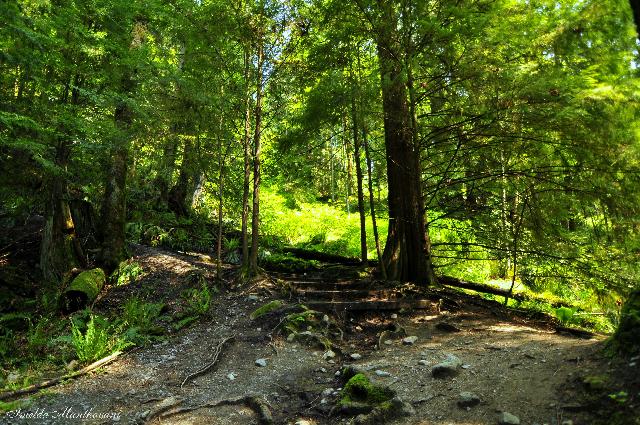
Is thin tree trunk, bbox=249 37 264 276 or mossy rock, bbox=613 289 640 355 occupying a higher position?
thin tree trunk, bbox=249 37 264 276

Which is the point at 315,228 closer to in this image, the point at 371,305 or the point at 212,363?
the point at 371,305

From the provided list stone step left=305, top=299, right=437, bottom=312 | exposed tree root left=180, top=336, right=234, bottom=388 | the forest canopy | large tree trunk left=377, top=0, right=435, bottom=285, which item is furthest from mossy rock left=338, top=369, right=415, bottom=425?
large tree trunk left=377, top=0, right=435, bottom=285

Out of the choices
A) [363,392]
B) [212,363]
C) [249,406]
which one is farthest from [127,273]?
[363,392]

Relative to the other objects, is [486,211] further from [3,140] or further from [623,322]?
[3,140]

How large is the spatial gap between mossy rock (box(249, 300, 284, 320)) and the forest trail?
154 millimetres

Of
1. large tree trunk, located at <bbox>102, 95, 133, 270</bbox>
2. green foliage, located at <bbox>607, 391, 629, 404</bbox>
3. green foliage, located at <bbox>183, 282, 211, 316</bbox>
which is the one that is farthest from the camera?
large tree trunk, located at <bbox>102, 95, 133, 270</bbox>

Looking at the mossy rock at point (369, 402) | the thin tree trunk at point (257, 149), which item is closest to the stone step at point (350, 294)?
the thin tree trunk at point (257, 149)

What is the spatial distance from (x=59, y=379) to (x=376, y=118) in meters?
7.83

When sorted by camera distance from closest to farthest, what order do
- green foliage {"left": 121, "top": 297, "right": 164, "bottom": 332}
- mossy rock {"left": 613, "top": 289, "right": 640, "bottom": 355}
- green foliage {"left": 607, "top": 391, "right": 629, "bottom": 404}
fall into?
green foliage {"left": 607, "top": 391, "right": 629, "bottom": 404}
mossy rock {"left": 613, "top": 289, "right": 640, "bottom": 355}
green foliage {"left": 121, "top": 297, "right": 164, "bottom": 332}

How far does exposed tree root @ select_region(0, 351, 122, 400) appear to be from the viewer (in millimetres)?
5129

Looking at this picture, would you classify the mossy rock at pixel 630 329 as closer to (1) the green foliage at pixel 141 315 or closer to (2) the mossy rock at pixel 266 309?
(2) the mossy rock at pixel 266 309

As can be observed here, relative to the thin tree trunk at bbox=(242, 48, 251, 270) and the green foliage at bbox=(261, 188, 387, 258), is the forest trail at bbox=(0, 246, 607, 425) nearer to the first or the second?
the thin tree trunk at bbox=(242, 48, 251, 270)

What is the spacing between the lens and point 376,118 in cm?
971

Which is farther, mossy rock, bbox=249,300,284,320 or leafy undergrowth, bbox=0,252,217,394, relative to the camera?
mossy rock, bbox=249,300,284,320
